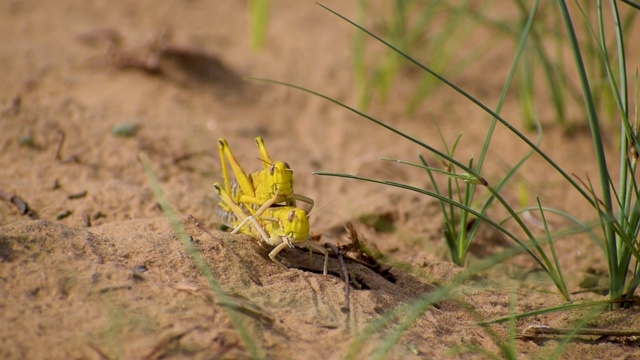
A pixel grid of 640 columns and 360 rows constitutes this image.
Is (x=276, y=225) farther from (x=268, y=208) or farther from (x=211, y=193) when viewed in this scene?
(x=211, y=193)

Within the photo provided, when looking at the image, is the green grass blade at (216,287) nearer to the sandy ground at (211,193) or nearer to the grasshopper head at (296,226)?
the sandy ground at (211,193)

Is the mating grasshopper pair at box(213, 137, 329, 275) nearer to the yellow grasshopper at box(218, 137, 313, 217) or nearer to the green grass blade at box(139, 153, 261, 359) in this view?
the yellow grasshopper at box(218, 137, 313, 217)

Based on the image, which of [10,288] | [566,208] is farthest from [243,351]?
[566,208]

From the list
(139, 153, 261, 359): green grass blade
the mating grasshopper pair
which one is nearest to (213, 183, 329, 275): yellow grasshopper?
the mating grasshopper pair

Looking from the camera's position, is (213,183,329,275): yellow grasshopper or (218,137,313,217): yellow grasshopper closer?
(213,183,329,275): yellow grasshopper

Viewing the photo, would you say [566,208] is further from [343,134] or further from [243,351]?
[243,351]

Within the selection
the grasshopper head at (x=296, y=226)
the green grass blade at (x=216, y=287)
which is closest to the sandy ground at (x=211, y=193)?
the green grass blade at (x=216, y=287)

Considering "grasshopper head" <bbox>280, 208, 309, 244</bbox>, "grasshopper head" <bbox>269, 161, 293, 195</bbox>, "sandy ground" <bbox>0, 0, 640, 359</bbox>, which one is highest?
"grasshopper head" <bbox>269, 161, 293, 195</bbox>

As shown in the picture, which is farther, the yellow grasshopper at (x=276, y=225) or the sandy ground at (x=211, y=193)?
the yellow grasshopper at (x=276, y=225)
